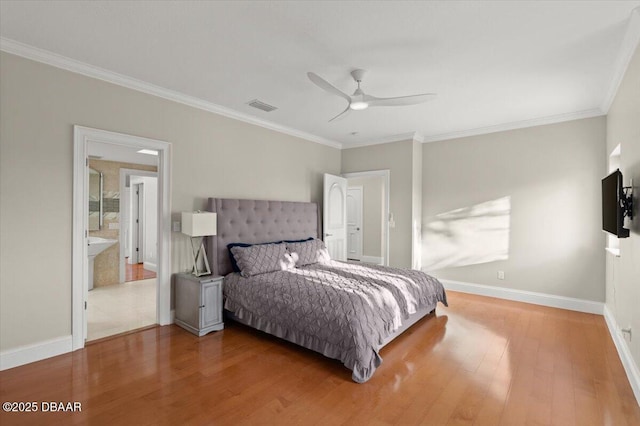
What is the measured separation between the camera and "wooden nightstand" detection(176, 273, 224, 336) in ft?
11.2

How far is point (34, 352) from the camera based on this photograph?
9.10ft

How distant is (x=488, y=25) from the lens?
232 centimetres

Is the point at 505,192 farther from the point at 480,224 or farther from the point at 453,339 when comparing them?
the point at 453,339

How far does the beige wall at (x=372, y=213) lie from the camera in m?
8.39

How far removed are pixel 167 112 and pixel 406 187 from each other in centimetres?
378

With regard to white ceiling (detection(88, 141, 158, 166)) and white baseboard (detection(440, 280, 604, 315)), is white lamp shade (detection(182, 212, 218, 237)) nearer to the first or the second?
white ceiling (detection(88, 141, 158, 166))

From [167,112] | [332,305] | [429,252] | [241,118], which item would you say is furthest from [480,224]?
[167,112]

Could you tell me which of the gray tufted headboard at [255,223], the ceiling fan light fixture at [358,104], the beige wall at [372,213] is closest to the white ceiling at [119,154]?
the gray tufted headboard at [255,223]

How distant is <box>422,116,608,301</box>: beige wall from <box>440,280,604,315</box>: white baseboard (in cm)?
7

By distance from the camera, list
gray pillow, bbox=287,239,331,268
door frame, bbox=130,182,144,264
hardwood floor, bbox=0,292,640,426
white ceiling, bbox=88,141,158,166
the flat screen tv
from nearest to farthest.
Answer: hardwood floor, bbox=0,292,640,426, the flat screen tv, gray pillow, bbox=287,239,331,268, white ceiling, bbox=88,141,158,166, door frame, bbox=130,182,144,264

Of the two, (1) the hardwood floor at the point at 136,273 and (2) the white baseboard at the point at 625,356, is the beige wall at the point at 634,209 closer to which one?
(2) the white baseboard at the point at 625,356

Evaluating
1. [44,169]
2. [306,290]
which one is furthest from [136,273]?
[306,290]

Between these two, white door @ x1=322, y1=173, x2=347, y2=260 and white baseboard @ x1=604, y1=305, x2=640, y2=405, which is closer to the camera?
white baseboard @ x1=604, y1=305, x2=640, y2=405

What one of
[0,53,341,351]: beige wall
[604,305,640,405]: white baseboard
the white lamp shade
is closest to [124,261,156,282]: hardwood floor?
[0,53,341,351]: beige wall
